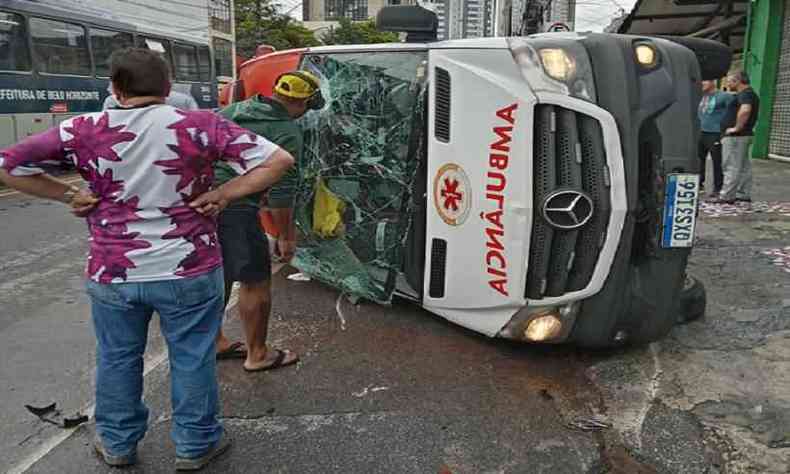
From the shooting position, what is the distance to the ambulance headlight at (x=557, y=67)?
304 cm

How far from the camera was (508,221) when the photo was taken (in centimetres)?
318

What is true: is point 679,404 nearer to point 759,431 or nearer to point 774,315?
point 759,431

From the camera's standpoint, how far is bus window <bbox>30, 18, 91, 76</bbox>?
1161cm

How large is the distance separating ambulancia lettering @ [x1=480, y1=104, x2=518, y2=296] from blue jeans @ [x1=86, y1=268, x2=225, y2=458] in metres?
1.36

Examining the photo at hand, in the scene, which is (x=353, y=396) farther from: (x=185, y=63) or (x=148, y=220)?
(x=185, y=63)

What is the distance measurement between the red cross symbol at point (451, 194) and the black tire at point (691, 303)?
1.54 metres

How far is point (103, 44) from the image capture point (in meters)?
13.4

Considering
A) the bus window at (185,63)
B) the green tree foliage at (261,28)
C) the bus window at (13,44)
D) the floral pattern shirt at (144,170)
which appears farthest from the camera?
the green tree foliage at (261,28)

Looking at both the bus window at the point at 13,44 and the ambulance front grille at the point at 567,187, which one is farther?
the bus window at the point at 13,44

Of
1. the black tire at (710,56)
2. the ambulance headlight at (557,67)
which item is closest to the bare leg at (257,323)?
the ambulance headlight at (557,67)

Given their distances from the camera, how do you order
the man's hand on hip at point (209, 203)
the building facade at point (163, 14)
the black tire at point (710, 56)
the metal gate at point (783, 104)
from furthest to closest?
the building facade at point (163, 14) < the metal gate at point (783, 104) < the black tire at point (710, 56) < the man's hand on hip at point (209, 203)

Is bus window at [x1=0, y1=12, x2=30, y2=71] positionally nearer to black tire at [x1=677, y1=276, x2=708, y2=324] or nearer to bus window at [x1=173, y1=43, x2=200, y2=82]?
bus window at [x1=173, y1=43, x2=200, y2=82]

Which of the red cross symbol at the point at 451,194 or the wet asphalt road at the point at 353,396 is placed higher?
the red cross symbol at the point at 451,194

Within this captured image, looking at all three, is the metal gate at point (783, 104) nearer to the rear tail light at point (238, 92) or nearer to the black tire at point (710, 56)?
the black tire at point (710, 56)
